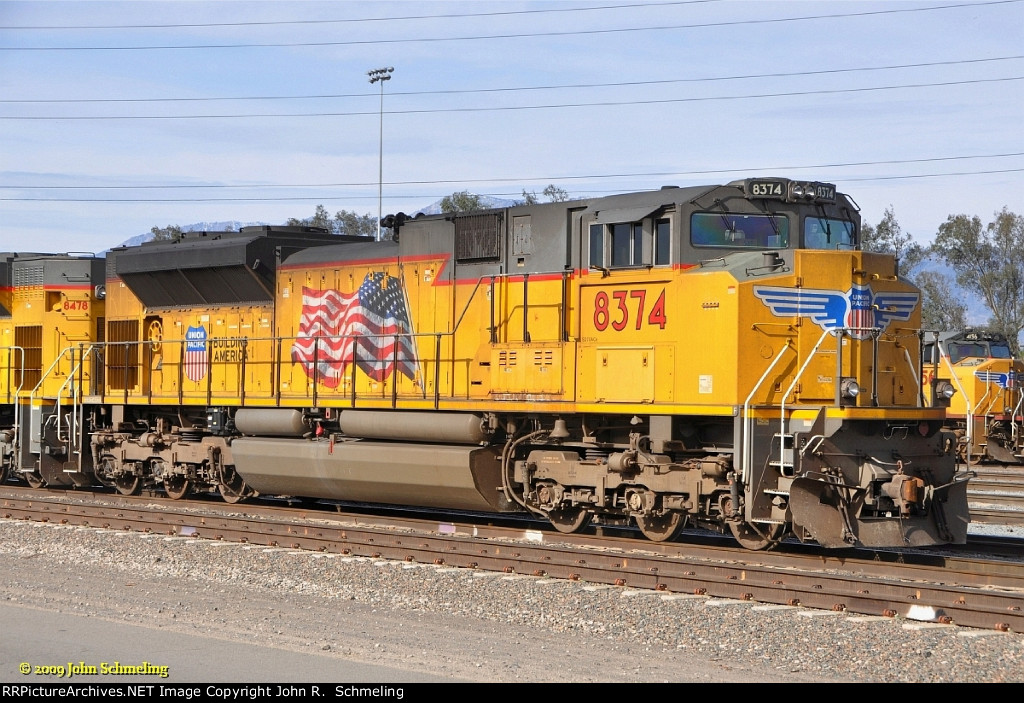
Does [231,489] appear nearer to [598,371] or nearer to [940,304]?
[598,371]

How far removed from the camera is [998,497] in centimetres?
1830

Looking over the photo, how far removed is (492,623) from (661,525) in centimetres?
375

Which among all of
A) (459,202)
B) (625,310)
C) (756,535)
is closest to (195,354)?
(625,310)

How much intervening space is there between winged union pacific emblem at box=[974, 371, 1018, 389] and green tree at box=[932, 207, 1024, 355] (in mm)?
36700

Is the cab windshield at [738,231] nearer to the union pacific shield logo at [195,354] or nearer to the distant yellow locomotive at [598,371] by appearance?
the distant yellow locomotive at [598,371]

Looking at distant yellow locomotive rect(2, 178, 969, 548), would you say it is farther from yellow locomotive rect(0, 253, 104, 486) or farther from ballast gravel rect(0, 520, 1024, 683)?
yellow locomotive rect(0, 253, 104, 486)

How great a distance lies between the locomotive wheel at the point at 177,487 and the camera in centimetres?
1667

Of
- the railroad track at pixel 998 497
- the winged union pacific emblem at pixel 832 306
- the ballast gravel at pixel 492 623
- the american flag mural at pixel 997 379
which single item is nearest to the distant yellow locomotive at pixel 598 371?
the winged union pacific emblem at pixel 832 306

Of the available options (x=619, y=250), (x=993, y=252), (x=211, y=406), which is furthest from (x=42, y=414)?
(x=993, y=252)

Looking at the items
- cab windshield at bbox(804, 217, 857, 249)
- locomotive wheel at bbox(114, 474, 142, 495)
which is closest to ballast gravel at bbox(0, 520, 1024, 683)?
cab windshield at bbox(804, 217, 857, 249)

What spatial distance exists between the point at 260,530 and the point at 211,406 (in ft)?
10.7

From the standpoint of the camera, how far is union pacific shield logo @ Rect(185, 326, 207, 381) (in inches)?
648

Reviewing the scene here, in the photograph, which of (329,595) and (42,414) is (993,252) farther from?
(329,595)

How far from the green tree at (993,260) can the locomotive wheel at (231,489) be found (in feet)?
172
